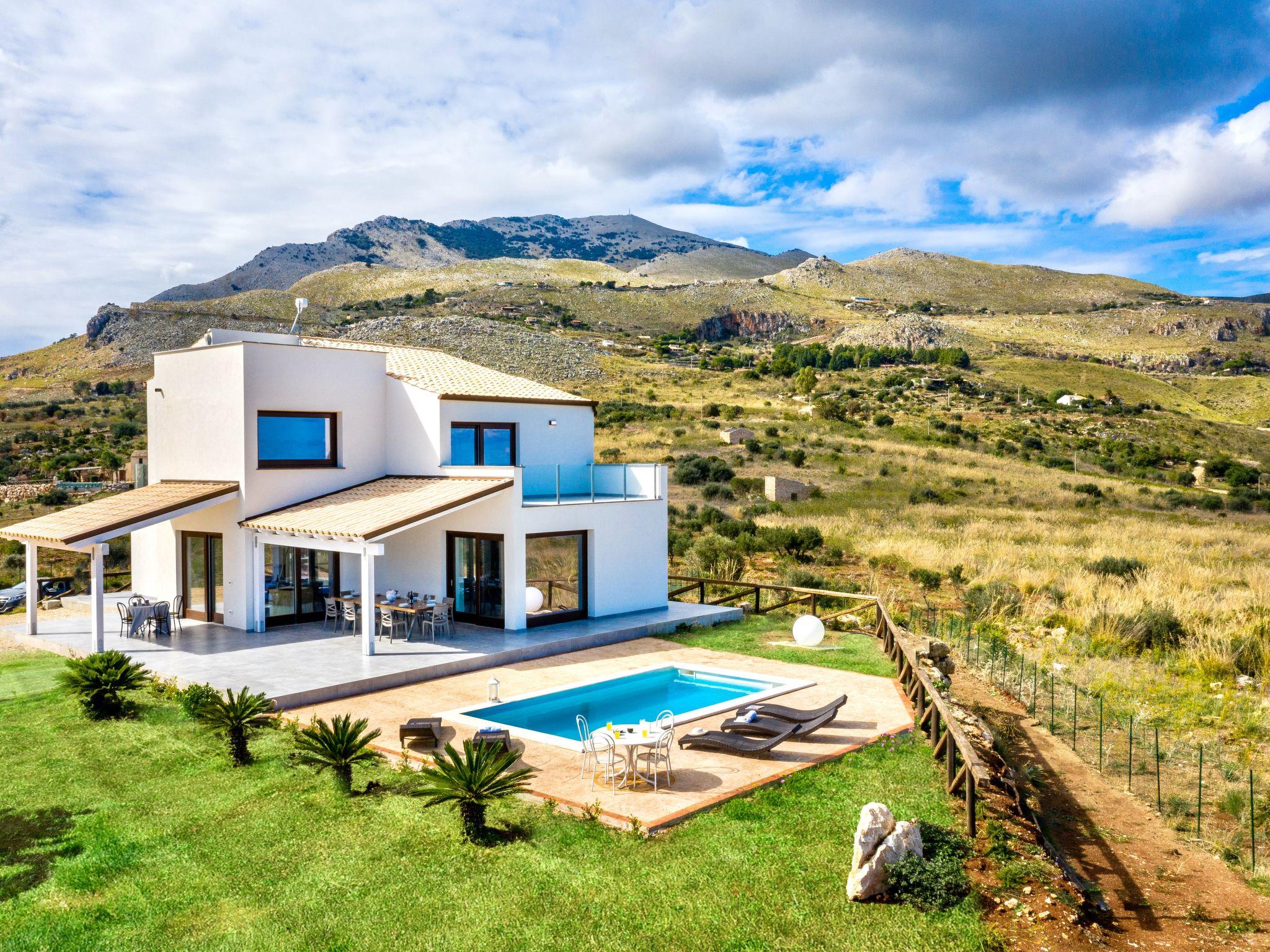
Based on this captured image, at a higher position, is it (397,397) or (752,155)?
(752,155)

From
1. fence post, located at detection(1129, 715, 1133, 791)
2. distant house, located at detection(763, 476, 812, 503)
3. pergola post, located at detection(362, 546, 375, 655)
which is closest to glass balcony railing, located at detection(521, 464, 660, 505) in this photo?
pergola post, located at detection(362, 546, 375, 655)

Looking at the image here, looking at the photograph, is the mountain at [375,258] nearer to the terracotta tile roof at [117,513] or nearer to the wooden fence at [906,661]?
the terracotta tile roof at [117,513]

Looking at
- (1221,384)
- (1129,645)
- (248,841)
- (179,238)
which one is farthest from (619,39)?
(1221,384)

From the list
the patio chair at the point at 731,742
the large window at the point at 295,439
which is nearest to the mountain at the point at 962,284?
the large window at the point at 295,439

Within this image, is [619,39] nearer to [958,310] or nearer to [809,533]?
[809,533]

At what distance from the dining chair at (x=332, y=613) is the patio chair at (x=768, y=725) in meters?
9.08

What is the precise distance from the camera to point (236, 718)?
9148 mm

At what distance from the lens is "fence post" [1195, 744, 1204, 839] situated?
8.80 meters

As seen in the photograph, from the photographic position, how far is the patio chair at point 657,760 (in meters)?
8.62

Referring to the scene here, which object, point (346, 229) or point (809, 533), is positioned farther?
point (346, 229)

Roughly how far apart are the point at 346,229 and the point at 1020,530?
6749 inches

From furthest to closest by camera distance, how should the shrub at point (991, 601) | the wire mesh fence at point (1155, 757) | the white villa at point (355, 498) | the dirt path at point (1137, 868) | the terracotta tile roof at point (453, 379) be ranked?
the shrub at point (991, 601), the terracotta tile roof at point (453, 379), the white villa at point (355, 498), the wire mesh fence at point (1155, 757), the dirt path at point (1137, 868)

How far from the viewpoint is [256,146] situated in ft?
101

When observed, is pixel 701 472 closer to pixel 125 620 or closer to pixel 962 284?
pixel 125 620
